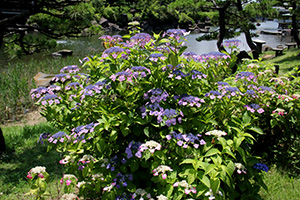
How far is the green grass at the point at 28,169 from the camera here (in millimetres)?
2611

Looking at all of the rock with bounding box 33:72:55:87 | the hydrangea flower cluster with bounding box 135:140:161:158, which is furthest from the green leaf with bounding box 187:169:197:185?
the rock with bounding box 33:72:55:87

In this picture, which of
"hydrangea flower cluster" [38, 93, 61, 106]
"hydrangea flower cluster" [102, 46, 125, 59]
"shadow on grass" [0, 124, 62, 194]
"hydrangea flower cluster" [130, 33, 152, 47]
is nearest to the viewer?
"hydrangea flower cluster" [102, 46, 125, 59]

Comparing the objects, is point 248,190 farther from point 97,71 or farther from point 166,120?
point 97,71

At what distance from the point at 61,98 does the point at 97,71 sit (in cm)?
59

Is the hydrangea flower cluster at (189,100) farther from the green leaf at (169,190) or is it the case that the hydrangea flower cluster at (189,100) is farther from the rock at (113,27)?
the rock at (113,27)

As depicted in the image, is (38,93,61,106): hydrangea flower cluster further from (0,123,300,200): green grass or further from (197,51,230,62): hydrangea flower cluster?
(197,51,230,62): hydrangea flower cluster

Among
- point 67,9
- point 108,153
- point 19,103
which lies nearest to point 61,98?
point 108,153

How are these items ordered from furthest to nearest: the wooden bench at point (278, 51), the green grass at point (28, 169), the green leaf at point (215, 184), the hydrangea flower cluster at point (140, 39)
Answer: the wooden bench at point (278, 51) < the green grass at point (28, 169) < the hydrangea flower cluster at point (140, 39) < the green leaf at point (215, 184)

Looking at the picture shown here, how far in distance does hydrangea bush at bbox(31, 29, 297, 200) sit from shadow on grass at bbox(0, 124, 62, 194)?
841 mm

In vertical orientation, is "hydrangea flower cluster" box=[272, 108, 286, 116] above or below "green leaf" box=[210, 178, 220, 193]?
above

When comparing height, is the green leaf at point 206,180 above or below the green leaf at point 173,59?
below

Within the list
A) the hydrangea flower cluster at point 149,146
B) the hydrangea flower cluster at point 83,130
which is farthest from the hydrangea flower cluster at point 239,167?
the hydrangea flower cluster at point 83,130

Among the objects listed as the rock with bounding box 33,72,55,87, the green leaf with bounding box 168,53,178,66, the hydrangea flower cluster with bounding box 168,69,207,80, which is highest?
the green leaf with bounding box 168,53,178,66

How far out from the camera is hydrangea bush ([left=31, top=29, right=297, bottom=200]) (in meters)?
1.95
